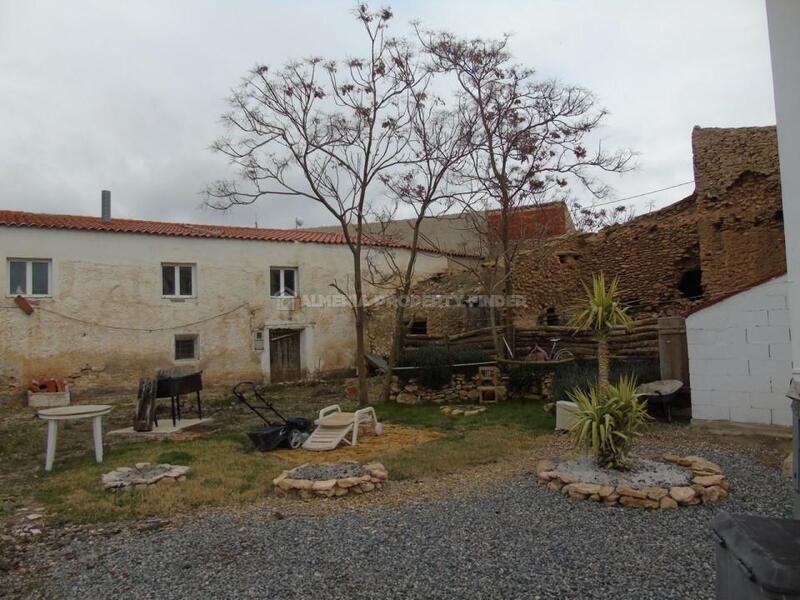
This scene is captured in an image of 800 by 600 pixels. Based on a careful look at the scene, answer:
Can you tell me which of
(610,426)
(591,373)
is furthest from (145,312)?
(610,426)

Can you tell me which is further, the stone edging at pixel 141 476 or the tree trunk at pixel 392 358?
the tree trunk at pixel 392 358

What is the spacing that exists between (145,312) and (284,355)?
14.6 feet

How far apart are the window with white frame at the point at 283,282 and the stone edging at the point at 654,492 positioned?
14.6m

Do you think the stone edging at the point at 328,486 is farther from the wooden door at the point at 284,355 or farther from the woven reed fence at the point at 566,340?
the wooden door at the point at 284,355

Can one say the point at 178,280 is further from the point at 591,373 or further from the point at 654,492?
the point at 654,492

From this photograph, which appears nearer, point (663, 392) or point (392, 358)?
point (663, 392)

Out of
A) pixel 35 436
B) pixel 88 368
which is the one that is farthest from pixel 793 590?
pixel 88 368

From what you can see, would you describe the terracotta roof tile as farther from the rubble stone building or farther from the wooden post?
the wooden post

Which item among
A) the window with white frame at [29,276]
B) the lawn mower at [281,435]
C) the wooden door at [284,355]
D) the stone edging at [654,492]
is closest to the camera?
the stone edging at [654,492]

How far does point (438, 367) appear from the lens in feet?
41.4

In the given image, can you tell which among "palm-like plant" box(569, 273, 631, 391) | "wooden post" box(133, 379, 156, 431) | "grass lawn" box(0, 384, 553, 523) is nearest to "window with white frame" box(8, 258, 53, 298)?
"grass lawn" box(0, 384, 553, 523)

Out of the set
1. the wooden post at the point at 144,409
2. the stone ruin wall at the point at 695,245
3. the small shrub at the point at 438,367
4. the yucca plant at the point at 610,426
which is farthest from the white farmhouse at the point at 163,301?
the yucca plant at the point at 610,426

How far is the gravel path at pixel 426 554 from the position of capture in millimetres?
3514

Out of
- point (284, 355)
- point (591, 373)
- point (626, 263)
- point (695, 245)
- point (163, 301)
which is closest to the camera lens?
point (591, 373)
